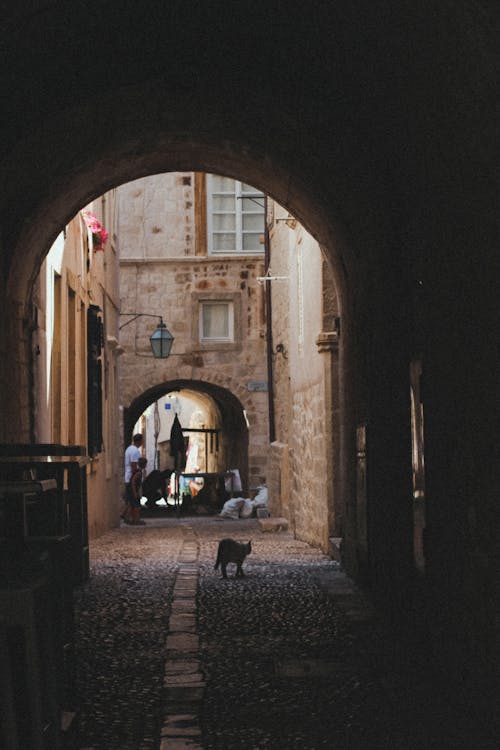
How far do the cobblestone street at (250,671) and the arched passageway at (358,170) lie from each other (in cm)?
38

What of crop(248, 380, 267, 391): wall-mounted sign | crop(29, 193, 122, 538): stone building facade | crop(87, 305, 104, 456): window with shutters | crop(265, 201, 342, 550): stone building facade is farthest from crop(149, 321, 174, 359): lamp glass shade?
crop(87, 305, 104, 456): window with shutters

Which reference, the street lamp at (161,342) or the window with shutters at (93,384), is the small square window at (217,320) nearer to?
the street lamp at (161,342)

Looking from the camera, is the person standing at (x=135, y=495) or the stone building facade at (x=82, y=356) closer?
the stone building facade at (x=82, y=356)

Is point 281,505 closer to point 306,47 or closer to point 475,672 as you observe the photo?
point 306,47

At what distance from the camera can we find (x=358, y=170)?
8438 mm

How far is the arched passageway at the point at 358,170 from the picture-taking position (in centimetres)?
509

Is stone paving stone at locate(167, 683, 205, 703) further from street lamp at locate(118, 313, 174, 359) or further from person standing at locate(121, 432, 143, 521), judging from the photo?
street lamp at locate(118, 313, 174, 359)

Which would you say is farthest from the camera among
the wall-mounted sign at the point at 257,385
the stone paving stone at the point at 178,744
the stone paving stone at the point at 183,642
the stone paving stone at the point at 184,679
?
the wall-mounted sign at the point at 257,385

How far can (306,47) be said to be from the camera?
6.90 meters

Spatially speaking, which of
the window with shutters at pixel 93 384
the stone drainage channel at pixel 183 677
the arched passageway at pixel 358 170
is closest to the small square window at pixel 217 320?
the window with shutters at pixel 93 384

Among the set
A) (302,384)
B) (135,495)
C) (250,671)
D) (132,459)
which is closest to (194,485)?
(132,459)

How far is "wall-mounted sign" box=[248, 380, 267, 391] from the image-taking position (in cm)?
→ 2620


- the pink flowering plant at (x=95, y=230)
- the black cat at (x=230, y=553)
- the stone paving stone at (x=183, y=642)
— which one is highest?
the pink flowering plant at (x=95, y=230)

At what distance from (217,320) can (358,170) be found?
18150mm
